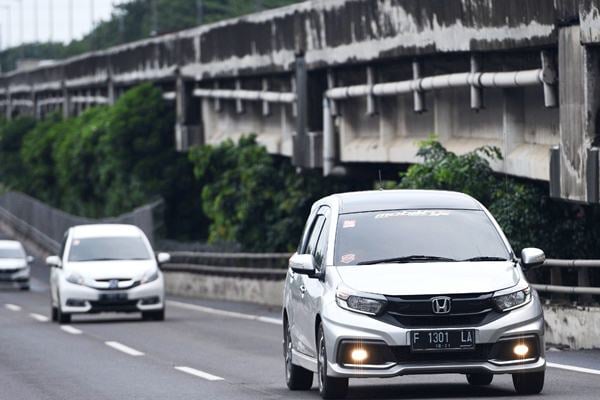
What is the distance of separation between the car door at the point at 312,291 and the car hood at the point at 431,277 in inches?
16.8

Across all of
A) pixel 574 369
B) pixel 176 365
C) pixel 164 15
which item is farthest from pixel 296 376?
pixel 164 15

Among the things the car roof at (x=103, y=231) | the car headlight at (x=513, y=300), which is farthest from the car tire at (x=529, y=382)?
the car roof at (x=103, y=231)

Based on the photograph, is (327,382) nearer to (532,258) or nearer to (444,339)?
(444,339)

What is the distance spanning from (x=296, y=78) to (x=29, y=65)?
11904 centimetres

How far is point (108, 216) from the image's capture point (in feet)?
210

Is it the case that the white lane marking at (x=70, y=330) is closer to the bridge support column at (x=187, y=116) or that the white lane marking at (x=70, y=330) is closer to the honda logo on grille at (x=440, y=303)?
the honda logo on grille at (x=440, y=303)

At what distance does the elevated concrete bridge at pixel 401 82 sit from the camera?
73.2 ft

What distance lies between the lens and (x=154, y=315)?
2995 centimetres

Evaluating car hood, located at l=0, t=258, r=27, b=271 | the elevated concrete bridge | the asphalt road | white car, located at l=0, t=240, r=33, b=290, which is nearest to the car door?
the asphalt road

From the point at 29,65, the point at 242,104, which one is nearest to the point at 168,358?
the point at 242,104

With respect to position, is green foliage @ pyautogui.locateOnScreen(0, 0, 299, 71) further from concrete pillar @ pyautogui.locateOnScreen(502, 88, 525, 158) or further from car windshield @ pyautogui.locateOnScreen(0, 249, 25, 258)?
concrete pillar @ pyautogui.locateOnScreen(502, 88, 525, 158)

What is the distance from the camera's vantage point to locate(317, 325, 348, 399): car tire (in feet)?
43.0

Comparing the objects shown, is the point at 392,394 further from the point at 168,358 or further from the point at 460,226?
the point at 168,358

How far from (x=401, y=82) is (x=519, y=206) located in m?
5.34
